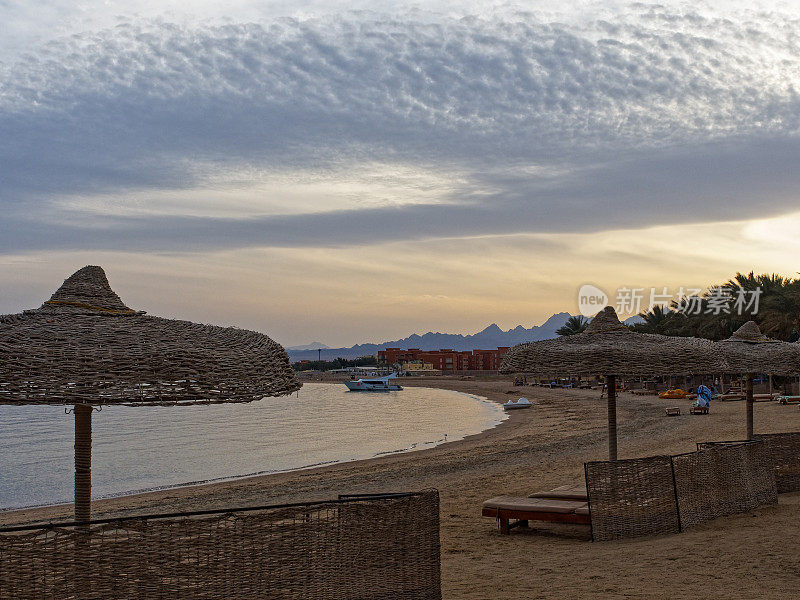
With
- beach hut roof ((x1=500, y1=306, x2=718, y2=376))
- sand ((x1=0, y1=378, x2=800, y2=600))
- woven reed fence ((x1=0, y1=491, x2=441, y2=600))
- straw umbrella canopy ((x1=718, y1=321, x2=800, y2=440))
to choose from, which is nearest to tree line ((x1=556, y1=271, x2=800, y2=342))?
sand ((x1=0, y1=378, x2=800, y2=600))

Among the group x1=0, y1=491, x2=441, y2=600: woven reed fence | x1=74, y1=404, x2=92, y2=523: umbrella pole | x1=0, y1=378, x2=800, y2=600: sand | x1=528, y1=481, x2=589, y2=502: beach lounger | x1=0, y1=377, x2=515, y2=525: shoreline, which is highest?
x1=74, y1=404, x2=92, y2=523: umbrella pole

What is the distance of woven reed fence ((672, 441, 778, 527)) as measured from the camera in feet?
25.1

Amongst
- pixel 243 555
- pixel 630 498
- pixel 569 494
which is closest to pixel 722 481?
pixel 630 498

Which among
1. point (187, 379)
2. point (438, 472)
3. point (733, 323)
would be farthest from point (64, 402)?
point (733, 323)

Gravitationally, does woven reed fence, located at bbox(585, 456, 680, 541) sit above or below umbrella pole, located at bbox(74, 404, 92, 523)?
below

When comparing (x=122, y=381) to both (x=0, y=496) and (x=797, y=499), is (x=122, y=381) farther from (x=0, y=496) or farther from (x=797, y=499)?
(x=0, y=496)

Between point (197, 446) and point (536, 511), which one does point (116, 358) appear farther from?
point (197, 446)

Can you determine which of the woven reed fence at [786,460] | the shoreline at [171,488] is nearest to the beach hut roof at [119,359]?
the woven reed fence at [786,460]

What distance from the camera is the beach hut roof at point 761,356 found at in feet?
33.9

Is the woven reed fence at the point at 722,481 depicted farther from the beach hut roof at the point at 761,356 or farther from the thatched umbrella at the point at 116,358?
the thatched umbrella at the point at 116,358

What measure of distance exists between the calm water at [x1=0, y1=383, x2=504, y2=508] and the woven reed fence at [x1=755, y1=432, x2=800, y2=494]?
15.8 meters

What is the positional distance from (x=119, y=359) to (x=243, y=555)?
141 centimetres

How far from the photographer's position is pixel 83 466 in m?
4.53

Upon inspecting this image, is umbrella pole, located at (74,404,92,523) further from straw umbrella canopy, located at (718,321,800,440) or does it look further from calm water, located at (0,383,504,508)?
calm water, located at (0,383,504,508)
